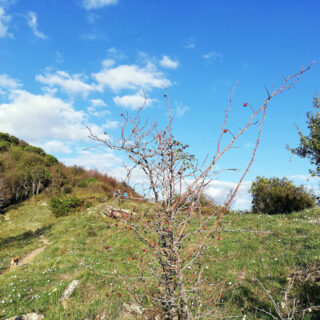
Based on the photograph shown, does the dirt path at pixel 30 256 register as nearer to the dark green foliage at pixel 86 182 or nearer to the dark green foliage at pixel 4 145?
the dark green foliage at pixel 86 182

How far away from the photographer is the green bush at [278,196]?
712 inches

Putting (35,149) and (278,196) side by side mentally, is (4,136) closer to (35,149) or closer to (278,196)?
(35,149)

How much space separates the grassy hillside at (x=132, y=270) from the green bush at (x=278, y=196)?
4651 mm

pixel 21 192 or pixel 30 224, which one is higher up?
pixel 21 192

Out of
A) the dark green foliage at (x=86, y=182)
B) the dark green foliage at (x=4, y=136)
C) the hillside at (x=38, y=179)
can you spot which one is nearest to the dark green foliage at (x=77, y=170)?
the hillside at (x=38, y=179)

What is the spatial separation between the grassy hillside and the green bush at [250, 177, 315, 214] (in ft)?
15.3

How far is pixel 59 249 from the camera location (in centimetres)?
1394

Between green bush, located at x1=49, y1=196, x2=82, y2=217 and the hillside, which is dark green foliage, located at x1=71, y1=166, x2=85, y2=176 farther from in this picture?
green bush, located at x1=49, y1=196, x2=82, y2=217

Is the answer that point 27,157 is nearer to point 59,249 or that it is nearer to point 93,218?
point 93,218

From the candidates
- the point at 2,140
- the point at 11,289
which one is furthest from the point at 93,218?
the point at 2,140

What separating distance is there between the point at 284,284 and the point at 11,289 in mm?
9345

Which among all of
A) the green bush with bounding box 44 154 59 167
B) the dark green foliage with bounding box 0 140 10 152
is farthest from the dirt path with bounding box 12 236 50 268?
the dark green foliage with bounding box 0 140 10 152

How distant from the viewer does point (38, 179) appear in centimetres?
3212

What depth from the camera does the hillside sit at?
97.8 feet
